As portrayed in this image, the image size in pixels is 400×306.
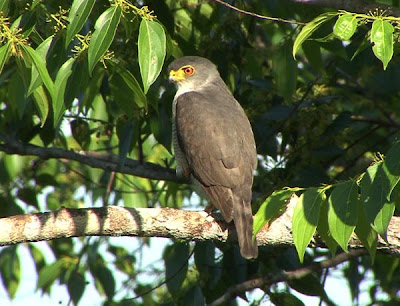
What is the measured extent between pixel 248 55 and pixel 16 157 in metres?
2.22

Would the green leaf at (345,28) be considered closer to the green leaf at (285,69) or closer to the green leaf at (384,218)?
the green leaf at (384,218)

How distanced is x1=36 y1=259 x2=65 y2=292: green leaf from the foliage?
1 cm

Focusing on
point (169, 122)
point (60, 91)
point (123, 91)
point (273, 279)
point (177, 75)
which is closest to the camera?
point (60, 91)

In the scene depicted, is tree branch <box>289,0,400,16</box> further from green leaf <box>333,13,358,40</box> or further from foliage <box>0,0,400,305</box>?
green leaf <box>333,13,358,40</box>

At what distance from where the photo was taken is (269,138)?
568cm

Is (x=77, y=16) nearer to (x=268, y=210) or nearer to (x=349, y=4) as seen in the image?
(x=268, y=210)

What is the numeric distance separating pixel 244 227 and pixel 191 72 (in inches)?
78.5

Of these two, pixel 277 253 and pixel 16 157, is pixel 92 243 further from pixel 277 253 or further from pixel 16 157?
pixel 277 253

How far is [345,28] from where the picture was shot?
329 centimetres

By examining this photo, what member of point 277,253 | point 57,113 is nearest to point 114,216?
point 57,113

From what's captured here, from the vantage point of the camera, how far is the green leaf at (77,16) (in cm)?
323

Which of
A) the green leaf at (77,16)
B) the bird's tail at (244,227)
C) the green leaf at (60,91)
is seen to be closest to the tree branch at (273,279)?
the bird's tail at (244,227)

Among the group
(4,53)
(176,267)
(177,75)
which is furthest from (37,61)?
(177,75)

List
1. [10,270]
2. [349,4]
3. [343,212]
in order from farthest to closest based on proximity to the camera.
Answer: [10,270] → [349,4] → [343,212]
